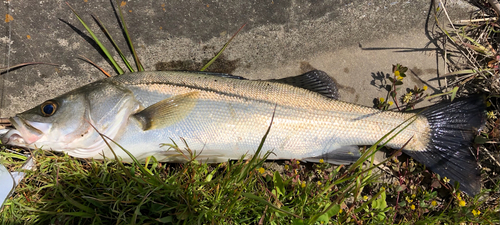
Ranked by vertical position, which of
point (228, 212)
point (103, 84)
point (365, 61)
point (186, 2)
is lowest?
point (228, 212)

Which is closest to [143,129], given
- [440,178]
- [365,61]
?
[365,61]

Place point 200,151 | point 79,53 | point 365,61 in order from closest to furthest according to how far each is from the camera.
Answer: point 200,151 < point 79,53 < point 365,61

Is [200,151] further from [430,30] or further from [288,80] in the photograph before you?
[430,30]

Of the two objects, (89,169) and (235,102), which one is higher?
(235,102)

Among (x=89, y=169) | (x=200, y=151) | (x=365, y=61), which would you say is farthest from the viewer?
(x=365, y=61)

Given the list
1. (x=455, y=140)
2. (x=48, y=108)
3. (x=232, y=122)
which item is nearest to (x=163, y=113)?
(x=232, y=122)

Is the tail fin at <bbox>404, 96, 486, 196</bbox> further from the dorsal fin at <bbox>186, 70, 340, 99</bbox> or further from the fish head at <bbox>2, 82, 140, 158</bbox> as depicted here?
the fish head at <bbox>2, 82, 140, 158</bbox>

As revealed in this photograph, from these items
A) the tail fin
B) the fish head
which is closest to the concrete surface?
the tail fin
